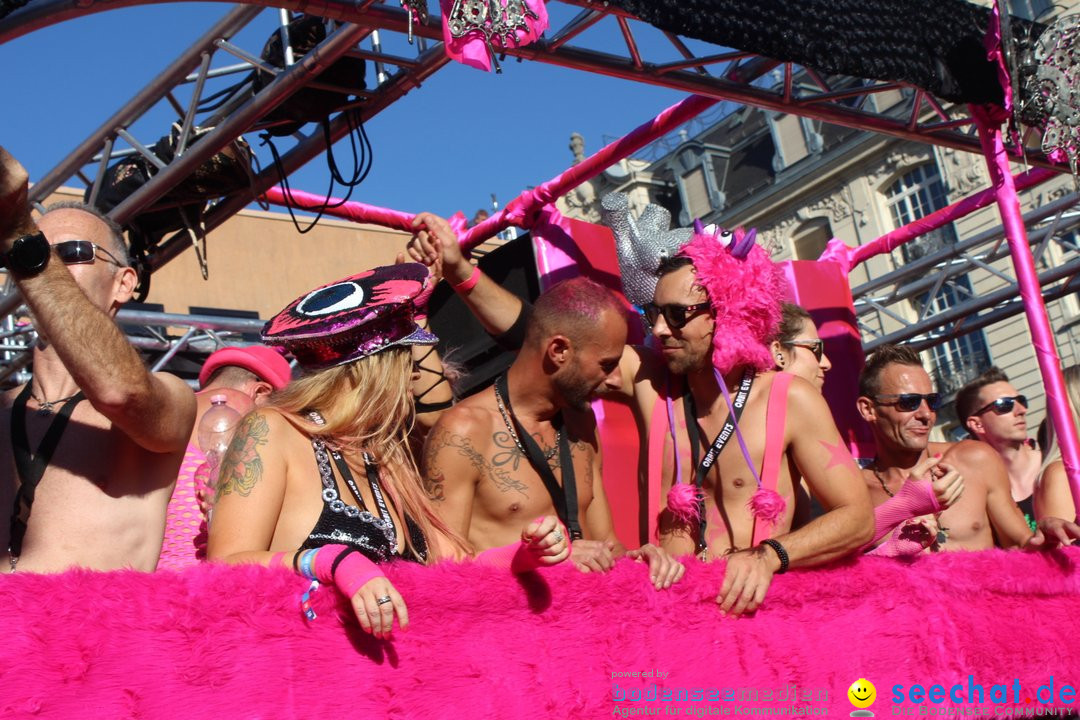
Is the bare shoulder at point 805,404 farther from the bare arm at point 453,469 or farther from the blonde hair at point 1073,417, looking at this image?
the blonde hair at point 1073,417

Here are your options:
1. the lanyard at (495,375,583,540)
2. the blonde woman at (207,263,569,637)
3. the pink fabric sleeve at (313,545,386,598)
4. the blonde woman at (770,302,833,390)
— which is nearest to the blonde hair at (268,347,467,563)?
the blonde woman at (207,263,569,637)

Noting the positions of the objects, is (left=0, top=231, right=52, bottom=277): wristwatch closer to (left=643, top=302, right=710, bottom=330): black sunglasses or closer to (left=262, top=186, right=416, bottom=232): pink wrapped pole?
(left=643, top=302, right=710, bottom=330): black sunglasses

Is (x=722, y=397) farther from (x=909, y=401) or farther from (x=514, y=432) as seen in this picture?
Answer: (x=909, y=401)

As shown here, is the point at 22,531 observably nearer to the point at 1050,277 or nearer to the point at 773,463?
the point at 773,463

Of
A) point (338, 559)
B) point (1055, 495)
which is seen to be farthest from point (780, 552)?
point (1055, 495)

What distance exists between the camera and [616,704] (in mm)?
2314

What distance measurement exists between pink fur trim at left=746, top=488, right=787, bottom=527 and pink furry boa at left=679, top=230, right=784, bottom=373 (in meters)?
0.42

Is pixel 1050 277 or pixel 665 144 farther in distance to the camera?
pixel 665 144

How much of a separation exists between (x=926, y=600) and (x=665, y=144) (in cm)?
3320

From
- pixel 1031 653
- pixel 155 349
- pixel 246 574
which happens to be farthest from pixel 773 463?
pixel 155 349

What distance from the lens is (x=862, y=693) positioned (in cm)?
271

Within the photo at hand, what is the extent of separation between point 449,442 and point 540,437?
1.10ft

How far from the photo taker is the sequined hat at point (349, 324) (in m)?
2.54

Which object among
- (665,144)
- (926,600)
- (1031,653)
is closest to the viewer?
(926,600)
